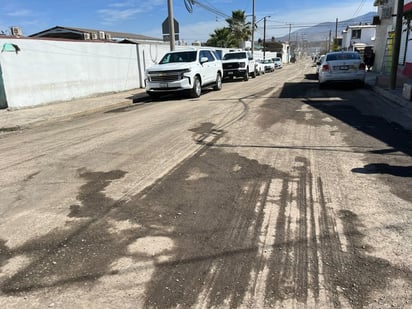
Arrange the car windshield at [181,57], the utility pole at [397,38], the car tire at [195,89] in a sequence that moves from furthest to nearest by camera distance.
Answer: the car windshield at [181,57]
the car tire at [195,89]
the utility pole at [397,38]

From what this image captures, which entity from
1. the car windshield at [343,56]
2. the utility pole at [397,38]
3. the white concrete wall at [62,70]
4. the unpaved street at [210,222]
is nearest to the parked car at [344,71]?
the car windshield at [343,56]

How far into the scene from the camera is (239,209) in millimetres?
4266

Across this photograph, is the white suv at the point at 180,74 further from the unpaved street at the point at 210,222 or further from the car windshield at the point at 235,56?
the car windshield at the point at 235,56

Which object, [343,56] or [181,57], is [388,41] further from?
[181,57]

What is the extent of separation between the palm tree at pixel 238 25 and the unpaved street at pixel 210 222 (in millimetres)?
56910

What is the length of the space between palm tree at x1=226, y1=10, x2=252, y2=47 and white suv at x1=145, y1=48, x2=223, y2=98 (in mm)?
46225

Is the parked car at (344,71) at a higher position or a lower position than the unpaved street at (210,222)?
higher

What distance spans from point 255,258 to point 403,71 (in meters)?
22.4

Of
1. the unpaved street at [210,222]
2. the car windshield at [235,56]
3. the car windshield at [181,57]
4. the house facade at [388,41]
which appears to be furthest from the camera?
the car windshield at [235,56]

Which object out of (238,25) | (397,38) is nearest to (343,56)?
(397,38)

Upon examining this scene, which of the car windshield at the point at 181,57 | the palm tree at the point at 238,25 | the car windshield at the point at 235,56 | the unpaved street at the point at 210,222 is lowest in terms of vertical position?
the unpaved street at the point at 210,222

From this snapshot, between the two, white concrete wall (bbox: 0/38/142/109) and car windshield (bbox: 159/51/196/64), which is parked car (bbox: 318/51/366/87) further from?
white concrete wall (bbox: 0/38/142/109)

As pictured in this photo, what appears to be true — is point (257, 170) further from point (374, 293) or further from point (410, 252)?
point (374, 293)

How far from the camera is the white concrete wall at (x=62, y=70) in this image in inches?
525
